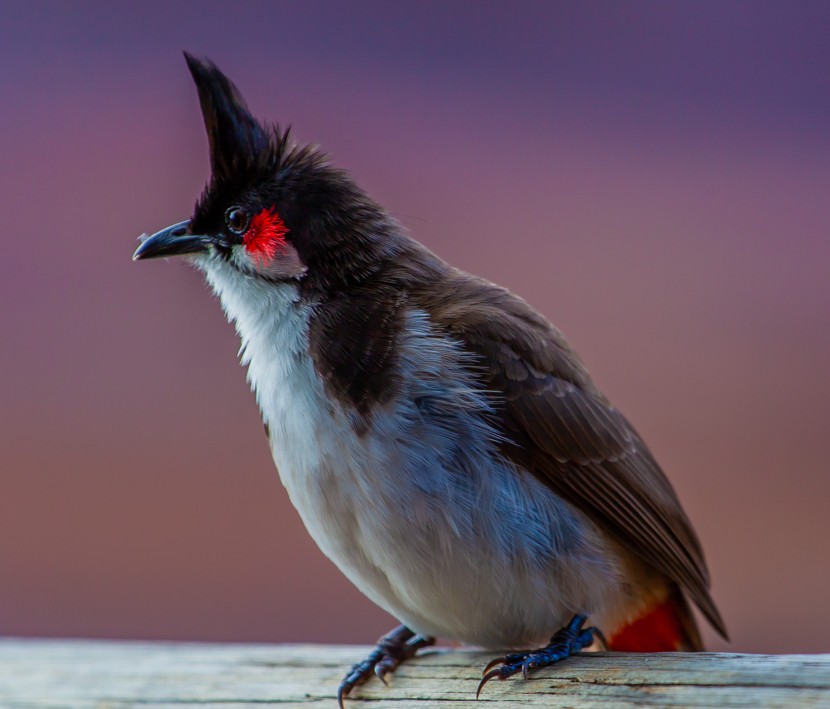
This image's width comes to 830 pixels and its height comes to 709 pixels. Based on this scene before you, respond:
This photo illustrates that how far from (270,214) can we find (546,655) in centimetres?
120

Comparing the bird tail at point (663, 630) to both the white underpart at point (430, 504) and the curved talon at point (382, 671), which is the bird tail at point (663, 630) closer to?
the white underpart at point (430, 504)

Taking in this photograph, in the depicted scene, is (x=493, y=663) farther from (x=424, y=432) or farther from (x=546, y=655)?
(x=424, y=432)

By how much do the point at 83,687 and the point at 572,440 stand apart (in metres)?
1.36

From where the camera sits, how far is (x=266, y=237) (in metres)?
2.46

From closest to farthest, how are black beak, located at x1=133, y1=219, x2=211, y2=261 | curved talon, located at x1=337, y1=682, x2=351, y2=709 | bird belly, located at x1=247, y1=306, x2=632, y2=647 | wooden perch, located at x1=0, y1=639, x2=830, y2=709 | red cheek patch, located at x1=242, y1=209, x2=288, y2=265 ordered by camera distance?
1. wooden perch, located at x1=0, y1=639, x2=830, y2=709
2. bird belly, located at x1=247, y1=306, x2=632, y2=647
3. curved talon, located at x1=337, y1=682, x2=351, y2=709
4. red cheek patch, located at x1=242, y1=209, x2=288, y2=265
5. black beak, located at x1=133, y1=219, x2=211, y2=261

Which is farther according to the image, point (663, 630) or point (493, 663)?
point (663, 630)

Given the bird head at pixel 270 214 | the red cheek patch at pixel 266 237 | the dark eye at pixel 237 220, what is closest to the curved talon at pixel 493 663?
the bird head at pixel 270 214

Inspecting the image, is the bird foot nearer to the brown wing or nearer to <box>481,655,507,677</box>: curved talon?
<box>481,655,507,677</box>: curved talon

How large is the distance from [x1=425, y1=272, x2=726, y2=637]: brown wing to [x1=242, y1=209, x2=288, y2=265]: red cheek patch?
39 cm

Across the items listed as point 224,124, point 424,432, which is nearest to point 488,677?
point 424,432

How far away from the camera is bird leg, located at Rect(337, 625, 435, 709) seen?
94.3 inches

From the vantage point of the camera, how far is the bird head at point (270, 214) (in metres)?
2.45

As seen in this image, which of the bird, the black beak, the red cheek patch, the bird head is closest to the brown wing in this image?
the bird

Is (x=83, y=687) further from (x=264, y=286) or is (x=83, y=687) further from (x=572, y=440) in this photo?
(x=572, y=440)
